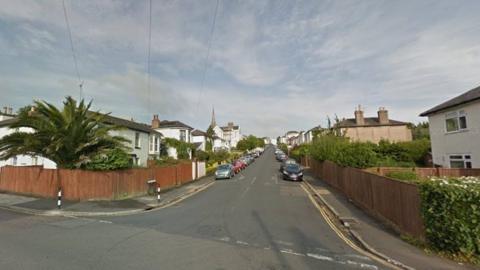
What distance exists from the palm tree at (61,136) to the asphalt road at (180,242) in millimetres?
4560

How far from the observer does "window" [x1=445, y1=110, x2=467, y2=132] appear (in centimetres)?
1766

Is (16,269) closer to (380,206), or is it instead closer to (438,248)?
(438,248)

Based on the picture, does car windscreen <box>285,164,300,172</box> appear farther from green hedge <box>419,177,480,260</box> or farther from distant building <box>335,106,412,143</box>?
distant building <box>335,106,412,143</box>

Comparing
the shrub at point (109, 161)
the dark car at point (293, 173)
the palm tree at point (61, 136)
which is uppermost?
the palm tree at point (61, 136)

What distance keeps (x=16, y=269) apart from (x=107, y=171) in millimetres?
11061

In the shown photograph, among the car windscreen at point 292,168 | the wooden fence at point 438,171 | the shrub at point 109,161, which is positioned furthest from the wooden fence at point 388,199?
the shrub at point 109,161

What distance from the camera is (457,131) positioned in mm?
18203

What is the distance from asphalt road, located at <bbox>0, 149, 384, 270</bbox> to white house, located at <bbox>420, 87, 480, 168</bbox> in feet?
42.1

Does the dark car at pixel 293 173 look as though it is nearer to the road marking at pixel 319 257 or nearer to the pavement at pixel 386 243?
the pavement at pixel 386 243

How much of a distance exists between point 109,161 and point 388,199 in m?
14.8

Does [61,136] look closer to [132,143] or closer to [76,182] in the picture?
[76,182]

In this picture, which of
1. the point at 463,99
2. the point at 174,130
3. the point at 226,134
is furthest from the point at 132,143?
the point at 226,134

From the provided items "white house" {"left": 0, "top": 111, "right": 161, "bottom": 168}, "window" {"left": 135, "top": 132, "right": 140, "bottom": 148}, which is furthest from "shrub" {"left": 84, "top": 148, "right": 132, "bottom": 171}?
"window" {"left": 135, "top": 132, "right": 140, "bottom": 148}

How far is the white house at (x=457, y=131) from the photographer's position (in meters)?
16.6
